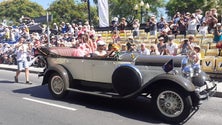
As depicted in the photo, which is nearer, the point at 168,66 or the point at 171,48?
the point at 168,66

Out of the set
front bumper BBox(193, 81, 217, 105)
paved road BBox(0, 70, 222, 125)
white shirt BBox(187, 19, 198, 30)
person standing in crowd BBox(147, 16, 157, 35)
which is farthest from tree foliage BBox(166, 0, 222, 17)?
front bumper BBox(193, 81, 217, 105)

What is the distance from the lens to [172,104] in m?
6.52

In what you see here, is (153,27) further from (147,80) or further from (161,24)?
(147,80)

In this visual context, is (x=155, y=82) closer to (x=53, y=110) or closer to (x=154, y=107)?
(x=154, y=107)

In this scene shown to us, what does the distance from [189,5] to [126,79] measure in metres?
41.2

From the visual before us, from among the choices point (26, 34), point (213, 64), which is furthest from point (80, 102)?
point (26, 34)

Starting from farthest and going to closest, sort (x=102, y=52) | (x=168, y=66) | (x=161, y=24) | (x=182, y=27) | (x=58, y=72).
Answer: (x=161, y=24), (x=182, y=27), (x=58, y=72), (x=102, y=52), (x=168, y=66)

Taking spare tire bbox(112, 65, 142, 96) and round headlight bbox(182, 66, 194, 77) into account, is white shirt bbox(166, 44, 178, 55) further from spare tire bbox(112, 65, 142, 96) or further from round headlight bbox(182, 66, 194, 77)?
round headlight bbox(182, 66, 194, 77)

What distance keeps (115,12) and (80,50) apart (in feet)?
154

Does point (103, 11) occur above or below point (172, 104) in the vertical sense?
above

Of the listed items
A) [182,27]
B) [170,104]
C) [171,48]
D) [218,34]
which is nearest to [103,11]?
[182,27]

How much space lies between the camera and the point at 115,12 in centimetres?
5497

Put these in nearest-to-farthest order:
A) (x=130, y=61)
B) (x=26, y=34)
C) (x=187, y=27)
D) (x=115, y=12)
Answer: (x=130, y=61) → (x=187, y=27) → (x=26, y=34) → (x=115, y=12)

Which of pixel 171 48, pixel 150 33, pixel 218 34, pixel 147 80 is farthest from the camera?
pixel 150 33
